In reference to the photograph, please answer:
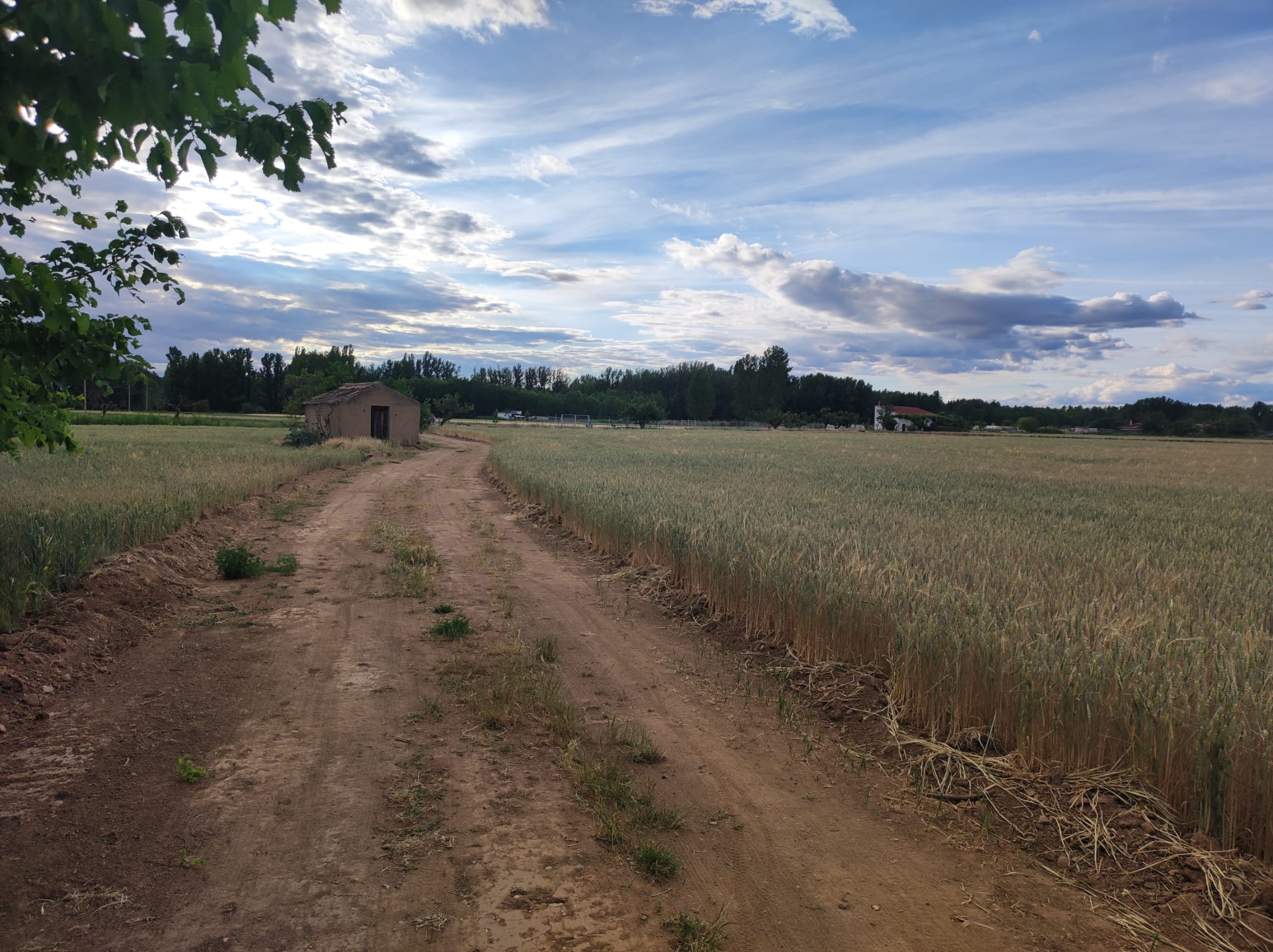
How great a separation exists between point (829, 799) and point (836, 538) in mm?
5553

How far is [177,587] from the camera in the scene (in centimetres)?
884

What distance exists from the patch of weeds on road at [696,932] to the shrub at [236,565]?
866 cm

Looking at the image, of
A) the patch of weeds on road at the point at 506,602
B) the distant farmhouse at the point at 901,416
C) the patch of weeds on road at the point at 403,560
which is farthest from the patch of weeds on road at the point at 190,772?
the distant farmhouse at the point at 901,416

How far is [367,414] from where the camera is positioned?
42.2 meters

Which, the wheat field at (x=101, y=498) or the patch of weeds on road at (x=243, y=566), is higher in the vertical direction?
the wheat field at (x=101, y=498)

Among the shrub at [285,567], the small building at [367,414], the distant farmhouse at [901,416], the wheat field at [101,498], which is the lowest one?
the shrub at [285,567]

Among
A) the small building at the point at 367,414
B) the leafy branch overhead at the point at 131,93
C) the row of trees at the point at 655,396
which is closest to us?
the leafy branch overhead at the point at 131,93

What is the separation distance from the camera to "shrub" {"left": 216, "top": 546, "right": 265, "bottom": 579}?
9.84m

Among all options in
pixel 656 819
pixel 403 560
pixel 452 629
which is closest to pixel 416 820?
pixel 656 819

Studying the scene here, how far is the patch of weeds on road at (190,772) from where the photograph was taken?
4469mm

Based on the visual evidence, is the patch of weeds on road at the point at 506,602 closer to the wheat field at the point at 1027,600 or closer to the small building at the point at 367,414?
the wheat field at the point at 1027,600

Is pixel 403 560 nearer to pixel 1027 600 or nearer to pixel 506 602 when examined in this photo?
pixel 506 602

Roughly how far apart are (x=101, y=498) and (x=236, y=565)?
374 cm

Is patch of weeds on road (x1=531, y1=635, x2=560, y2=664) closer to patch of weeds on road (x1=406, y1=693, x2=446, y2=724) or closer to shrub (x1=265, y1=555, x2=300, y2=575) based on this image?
patch of weeds on road (x1=406, y1=693, x2=446, y2=724)
